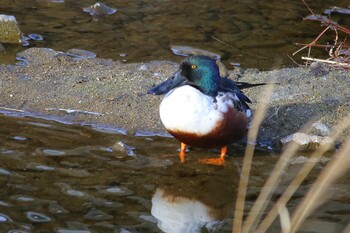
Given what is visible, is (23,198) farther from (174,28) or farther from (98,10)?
(98,10)

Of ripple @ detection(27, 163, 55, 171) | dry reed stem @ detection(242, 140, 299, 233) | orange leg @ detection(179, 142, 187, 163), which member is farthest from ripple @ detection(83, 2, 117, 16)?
dry reed stem @ detection(242, 140, 299, 233)

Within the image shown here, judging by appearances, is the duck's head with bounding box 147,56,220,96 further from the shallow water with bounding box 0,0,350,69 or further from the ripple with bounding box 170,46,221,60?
the ripple with bounding box 170,46,221,60

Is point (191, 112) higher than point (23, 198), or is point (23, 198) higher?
point (191, 112)

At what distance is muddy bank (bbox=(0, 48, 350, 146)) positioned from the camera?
6.13m

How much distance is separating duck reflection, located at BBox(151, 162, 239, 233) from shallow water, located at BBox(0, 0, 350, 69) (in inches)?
87.3

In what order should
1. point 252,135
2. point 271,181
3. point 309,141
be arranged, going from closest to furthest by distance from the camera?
point 252,135, point 271,181, point 309,141

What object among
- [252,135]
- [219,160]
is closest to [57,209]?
[219,160]

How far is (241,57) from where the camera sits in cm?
761

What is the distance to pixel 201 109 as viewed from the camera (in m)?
5.18

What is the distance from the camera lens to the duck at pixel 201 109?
5180 mm

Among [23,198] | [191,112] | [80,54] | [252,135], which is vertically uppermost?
[252,135]

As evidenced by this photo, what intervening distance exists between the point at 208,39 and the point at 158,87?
260 centimetres

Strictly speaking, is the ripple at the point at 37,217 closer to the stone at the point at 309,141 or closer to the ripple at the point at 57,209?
the ripple at the point at 57,209

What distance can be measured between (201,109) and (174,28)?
10.4 feet
